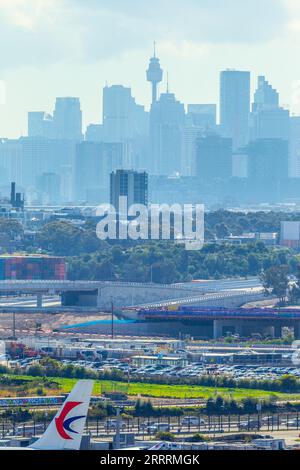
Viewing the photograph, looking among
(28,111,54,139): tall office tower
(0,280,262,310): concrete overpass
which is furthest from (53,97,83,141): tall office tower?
(0,280,262,310): concrete overpass

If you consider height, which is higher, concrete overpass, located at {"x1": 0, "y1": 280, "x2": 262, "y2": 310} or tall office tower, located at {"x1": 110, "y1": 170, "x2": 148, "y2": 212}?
tall office tower, located at {"x1": 110, "y1": 170, "x2": 148, "y2": 212}

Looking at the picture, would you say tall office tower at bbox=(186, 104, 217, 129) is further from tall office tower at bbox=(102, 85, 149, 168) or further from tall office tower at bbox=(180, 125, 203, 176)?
tall office tower at bbox=(102, 85, 149, 168)

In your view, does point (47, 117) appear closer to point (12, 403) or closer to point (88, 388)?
point (12, 403)

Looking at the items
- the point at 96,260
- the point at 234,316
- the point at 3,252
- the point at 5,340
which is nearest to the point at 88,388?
the point at 5,340

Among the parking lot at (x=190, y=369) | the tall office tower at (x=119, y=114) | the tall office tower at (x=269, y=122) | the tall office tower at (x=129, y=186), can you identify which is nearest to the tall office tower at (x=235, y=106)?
the tall office tower at (x=269, y=122)

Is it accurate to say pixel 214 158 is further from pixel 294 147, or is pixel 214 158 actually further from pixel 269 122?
→ pixel 294 147

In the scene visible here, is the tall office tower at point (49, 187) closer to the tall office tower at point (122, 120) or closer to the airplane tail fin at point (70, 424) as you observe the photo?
the tall office tower at point (122, 120)
